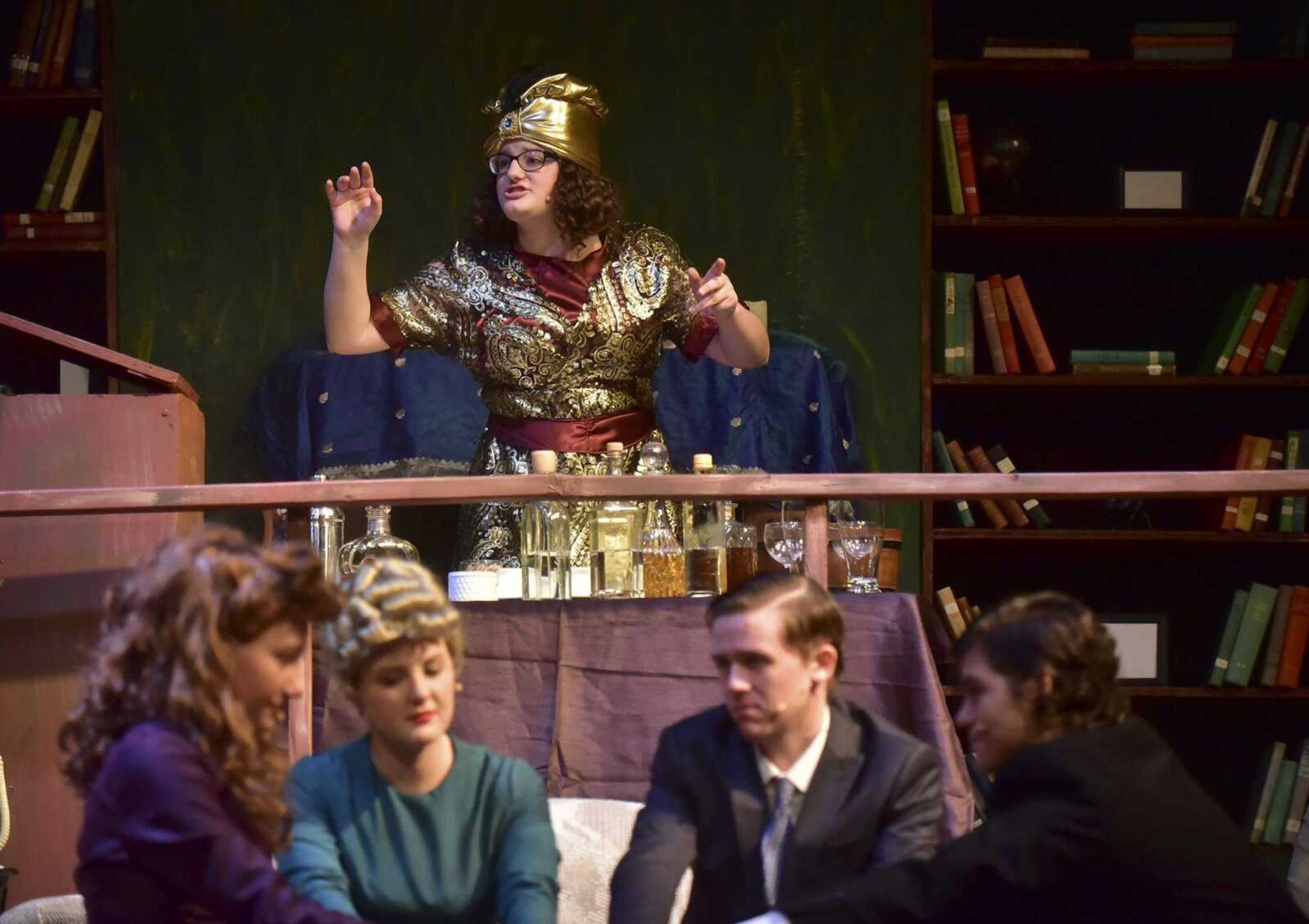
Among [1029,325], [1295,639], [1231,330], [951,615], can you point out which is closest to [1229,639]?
[1295,639]

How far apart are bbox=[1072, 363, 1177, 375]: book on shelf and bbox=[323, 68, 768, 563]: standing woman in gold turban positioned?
152 cm

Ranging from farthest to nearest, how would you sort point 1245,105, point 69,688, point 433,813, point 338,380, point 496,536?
point 1245,105
point 338,380
point 496,536
point 69,688
point 433,813

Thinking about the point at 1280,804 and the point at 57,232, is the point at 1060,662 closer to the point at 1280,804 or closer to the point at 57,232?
the point at 1280,804

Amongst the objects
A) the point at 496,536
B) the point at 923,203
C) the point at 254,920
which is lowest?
the point at 254,920

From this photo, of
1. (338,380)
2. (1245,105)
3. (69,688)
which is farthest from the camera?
(1245,105)

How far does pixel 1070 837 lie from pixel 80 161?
3.95 m

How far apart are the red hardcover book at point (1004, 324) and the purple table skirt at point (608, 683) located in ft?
6.79

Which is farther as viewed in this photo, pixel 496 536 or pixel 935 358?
pixel 935 358

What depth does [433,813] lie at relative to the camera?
2.13 m

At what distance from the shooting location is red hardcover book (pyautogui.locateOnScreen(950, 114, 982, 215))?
16.7 feet

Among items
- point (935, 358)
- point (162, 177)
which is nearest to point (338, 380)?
point (162, 177)

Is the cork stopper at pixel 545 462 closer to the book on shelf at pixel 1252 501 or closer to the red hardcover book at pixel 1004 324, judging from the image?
the red hardcover book at pixel 1004 324

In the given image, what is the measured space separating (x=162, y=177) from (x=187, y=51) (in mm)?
386

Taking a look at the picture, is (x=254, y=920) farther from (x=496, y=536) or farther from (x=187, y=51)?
(x=187, y=51)
